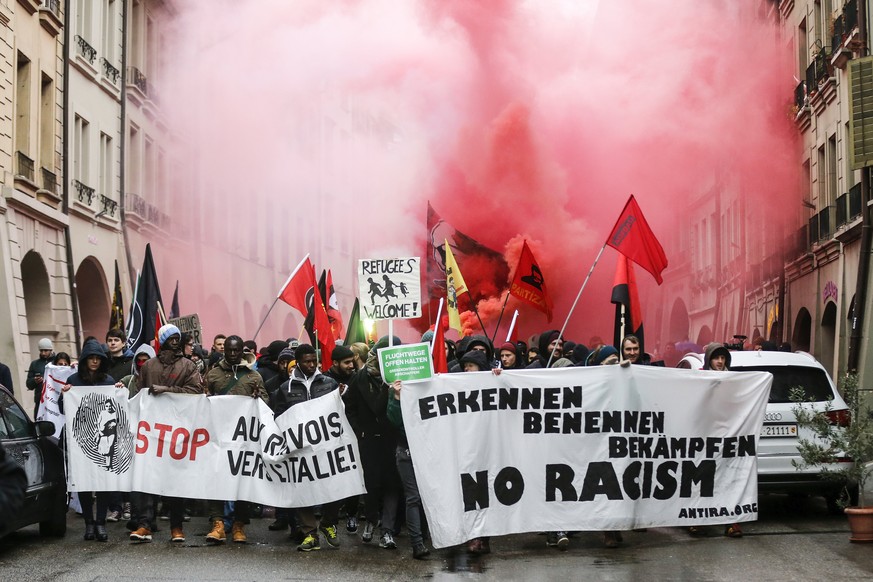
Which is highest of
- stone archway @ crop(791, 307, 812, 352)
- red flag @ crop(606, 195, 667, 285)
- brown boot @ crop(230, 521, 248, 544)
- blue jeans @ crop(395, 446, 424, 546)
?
red flag @ crop(606, 195, 667, 285)

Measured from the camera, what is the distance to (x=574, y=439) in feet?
34.5

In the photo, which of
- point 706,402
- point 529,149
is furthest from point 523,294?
point 529,149

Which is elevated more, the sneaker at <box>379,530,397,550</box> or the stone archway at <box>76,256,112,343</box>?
the stone archway at <box>76,256,112,343</box>

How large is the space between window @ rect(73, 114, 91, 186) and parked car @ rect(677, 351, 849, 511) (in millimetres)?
17026

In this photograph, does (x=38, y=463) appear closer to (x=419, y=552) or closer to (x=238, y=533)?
(x=238, y=533)

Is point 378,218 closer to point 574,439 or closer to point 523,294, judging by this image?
point 523,294

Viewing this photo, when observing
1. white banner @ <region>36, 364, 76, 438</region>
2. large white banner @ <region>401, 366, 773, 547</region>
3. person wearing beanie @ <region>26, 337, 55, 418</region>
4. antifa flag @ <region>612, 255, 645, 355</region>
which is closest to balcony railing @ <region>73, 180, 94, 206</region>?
person wearing beanie @ <region>26, 337, 55, 418</region>

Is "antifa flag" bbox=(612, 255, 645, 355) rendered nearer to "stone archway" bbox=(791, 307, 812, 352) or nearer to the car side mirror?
the car side mirror

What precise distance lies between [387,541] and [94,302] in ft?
60.0

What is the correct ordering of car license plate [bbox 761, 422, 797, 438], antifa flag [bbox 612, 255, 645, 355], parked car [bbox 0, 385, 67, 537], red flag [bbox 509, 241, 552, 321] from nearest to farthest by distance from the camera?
parked car [bbox 0, 385, 67, 537], car license plate [bbox 761, 422, 797, 438], antifa flag [bbox 612, 255, 645, 355], red flag [bbox 509, 241, 552, 321]

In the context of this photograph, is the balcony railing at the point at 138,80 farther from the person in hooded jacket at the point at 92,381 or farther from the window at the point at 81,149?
the person in hooded jacket at the point at 92,381

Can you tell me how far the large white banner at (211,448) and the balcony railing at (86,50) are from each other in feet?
52.1

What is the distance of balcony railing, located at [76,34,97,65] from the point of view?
1011 inches

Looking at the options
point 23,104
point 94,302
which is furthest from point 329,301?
point 94,302
